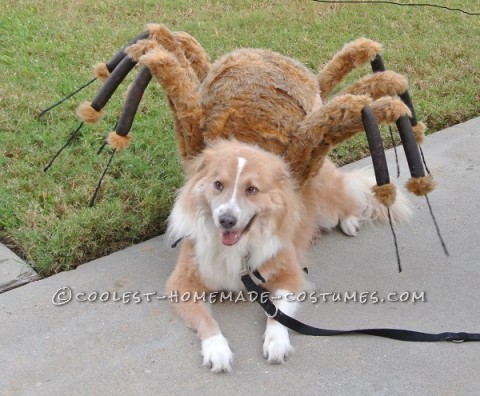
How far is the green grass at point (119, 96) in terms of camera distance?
416cm

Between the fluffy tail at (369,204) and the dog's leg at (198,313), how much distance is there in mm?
1277

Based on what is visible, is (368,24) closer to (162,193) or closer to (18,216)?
(162,193)

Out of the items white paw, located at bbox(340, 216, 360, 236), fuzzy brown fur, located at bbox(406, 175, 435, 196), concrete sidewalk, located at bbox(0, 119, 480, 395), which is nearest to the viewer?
concrete sidewalk, located at bbox(0, 119, 480, 395)

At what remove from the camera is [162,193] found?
14.8 feet

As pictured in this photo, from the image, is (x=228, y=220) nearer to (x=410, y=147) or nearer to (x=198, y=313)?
(x=198, y=313)

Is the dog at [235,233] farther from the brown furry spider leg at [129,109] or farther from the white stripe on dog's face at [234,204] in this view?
the brown furry spider leg at [129,109]

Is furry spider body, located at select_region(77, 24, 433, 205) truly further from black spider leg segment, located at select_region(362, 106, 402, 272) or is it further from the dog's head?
the dog's head

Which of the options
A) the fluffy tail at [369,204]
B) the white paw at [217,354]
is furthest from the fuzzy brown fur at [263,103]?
the white paw at [217,354]

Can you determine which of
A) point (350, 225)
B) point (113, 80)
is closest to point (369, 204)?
point (350, 225)

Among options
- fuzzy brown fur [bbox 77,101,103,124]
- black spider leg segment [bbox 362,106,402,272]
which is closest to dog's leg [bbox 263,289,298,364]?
black spider leg segment [bbox 362,106,402,272]

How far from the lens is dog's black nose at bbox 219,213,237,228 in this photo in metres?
3.16

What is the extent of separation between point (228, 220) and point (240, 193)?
166 millimetres

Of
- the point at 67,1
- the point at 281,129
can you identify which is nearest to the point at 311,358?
the point at 281,129

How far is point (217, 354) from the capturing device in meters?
3.09
